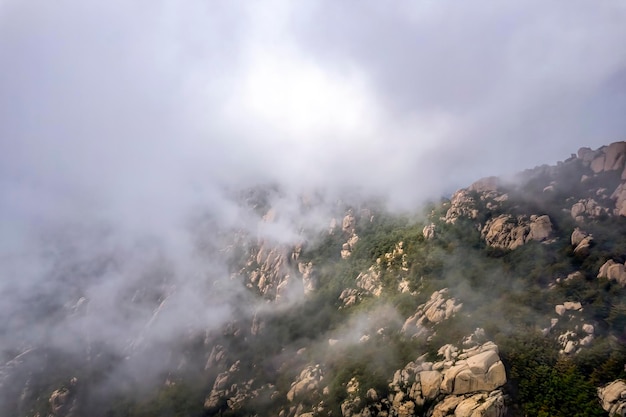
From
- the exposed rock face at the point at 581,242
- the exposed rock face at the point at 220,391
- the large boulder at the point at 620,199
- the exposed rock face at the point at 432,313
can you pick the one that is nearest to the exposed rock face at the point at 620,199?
the large boulder at the point at 620,199

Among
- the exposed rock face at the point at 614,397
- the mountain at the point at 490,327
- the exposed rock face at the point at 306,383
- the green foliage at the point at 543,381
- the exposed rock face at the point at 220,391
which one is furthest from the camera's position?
the exposed rock face at the point at 220,391

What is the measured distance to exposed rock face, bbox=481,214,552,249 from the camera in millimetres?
151500

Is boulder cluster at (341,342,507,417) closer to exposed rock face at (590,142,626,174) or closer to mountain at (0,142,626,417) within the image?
mountain at (0,142,626,417)

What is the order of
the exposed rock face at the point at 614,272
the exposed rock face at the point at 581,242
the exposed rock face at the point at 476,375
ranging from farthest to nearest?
the exposed rock face at the point at 581,242
the exposed rock face at the point at 614,272
the exposed rock face at the point at 476,375

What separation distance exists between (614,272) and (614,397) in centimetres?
4935

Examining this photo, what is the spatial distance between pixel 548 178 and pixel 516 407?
138356mm

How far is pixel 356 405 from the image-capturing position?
12388cm

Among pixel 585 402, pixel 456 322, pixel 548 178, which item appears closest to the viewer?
pixel 585 402

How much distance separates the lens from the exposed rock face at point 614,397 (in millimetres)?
78938

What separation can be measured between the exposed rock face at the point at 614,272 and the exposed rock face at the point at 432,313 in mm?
48818

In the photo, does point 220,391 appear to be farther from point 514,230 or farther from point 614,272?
point 614,272

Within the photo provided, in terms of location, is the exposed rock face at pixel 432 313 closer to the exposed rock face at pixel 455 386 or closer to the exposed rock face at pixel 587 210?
the exposed rock face at pixel 455 386

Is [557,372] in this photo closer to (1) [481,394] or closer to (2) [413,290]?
(1) [481,394]

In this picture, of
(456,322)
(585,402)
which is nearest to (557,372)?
(585,402)
